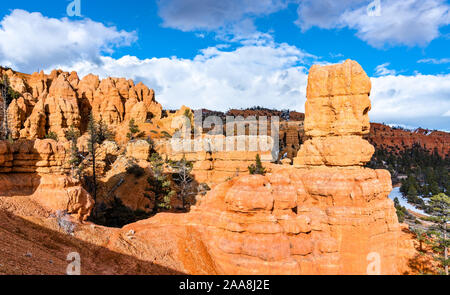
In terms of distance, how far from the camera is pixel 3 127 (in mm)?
39062

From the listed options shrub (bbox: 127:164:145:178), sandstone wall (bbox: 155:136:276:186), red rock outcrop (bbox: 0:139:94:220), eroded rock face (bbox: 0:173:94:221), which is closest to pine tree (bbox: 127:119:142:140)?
sandstone wall (bbox: 155:136:276:186)

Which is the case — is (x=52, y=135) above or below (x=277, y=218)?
above

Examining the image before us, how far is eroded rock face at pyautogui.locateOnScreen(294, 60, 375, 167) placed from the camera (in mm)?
15609

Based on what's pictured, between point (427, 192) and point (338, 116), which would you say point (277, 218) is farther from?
point (427, 192)

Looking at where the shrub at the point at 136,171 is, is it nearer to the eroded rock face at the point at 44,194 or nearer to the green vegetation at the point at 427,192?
the eroded rock face at the point at 44,194

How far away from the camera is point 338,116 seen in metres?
16.3

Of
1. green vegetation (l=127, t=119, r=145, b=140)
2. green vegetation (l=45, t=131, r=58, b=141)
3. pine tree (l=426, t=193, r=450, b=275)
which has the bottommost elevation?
pine tree (l=426, t=193, r=450, b=275)

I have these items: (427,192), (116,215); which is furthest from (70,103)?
(427,192)

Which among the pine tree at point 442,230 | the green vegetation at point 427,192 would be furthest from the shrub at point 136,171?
the pine tree at point 442,230

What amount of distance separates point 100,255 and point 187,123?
49565 millimetres

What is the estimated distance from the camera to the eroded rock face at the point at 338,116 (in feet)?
51.2

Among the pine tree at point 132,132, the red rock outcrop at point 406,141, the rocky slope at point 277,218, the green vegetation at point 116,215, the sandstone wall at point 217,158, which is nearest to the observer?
the rocky slope at point 277,218

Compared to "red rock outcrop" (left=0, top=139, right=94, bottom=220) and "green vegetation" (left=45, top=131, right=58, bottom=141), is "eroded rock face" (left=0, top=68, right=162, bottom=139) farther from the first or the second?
"red rock outcrop" (left=0, top=139, right=94, bottom=220)
